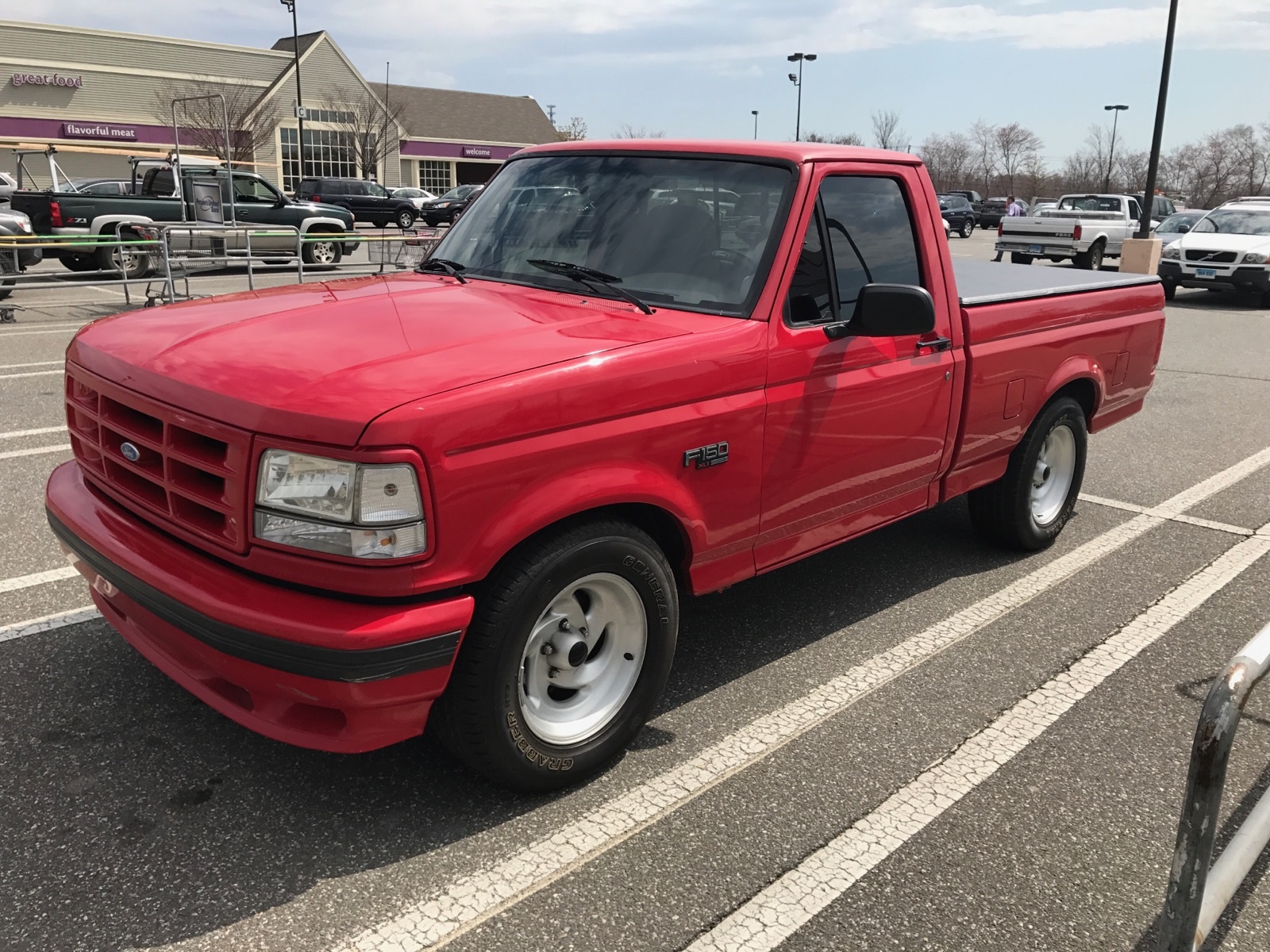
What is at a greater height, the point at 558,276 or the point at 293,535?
the point at 558,276

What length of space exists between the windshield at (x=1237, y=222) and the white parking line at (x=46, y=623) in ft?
67.1

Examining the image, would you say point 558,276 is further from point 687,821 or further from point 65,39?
point 65,39

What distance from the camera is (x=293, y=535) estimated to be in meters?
2.54

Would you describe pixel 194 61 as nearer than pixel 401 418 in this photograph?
No

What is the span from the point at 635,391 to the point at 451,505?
0.69m

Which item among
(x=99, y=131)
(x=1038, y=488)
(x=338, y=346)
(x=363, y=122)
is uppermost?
(x=363, y=122)

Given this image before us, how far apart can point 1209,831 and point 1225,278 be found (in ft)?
61.7

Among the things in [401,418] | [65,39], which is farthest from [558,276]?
[65,39]

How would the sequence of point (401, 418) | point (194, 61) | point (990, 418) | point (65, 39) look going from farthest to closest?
point (194, 61) < point (65, 39) < point (990, 418) < point (401, 418)

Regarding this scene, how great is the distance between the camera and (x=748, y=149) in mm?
3770

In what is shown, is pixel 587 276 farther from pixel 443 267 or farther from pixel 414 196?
pixel 414 196

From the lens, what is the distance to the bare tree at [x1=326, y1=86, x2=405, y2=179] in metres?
58.8

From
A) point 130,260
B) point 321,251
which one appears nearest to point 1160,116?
point 321,251

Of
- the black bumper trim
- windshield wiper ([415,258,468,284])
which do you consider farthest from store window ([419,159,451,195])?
the black bumper trim
